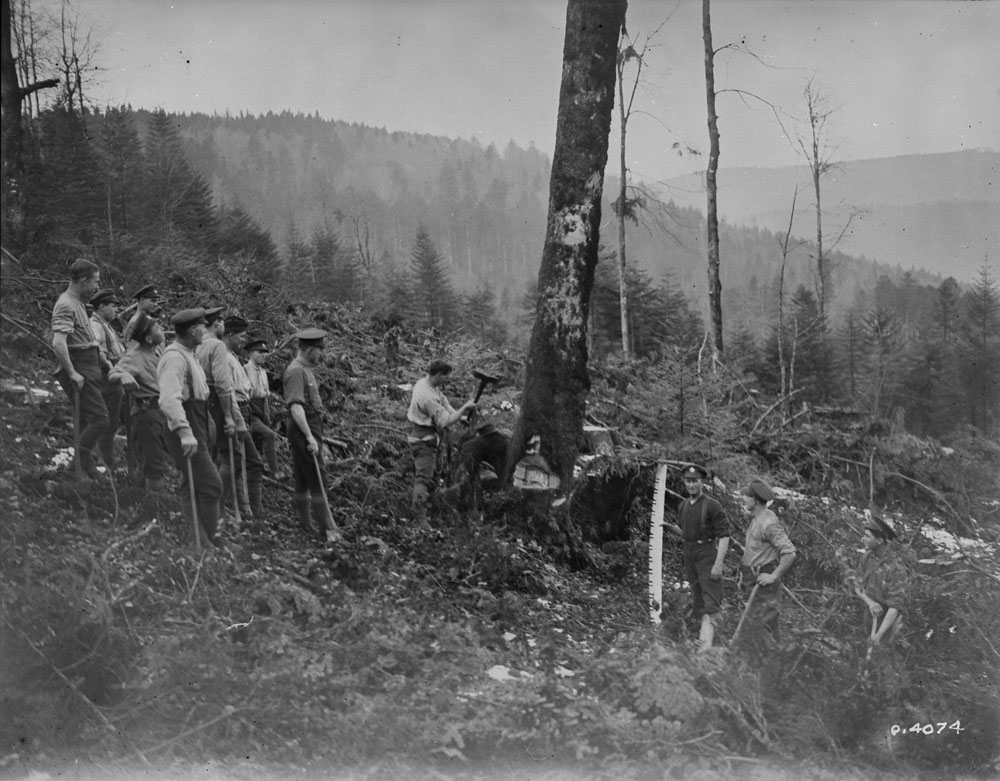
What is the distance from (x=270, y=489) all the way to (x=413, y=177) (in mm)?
109045

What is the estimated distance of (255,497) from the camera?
6051 mm

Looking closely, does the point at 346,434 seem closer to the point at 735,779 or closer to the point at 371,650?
the point at 371,650

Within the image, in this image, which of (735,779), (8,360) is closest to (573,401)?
(735,779)

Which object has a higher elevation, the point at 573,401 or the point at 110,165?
the point at 110,165

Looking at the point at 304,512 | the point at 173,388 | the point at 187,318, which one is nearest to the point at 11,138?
the point at 187,318

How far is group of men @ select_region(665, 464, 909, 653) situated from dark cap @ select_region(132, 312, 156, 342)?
4632 millimetres

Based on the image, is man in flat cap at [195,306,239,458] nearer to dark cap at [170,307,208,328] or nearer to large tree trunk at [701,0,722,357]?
dark cap at [170,307,208,328]

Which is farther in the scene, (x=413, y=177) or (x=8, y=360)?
(x=413, y=177)

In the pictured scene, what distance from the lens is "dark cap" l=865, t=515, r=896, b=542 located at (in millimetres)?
5371

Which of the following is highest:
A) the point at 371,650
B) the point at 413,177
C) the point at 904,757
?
the point at 413,177

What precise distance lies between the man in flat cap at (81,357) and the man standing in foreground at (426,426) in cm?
263

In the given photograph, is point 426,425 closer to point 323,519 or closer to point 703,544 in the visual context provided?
point 323,519

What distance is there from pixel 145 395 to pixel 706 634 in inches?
185

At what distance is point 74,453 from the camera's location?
492 cm
